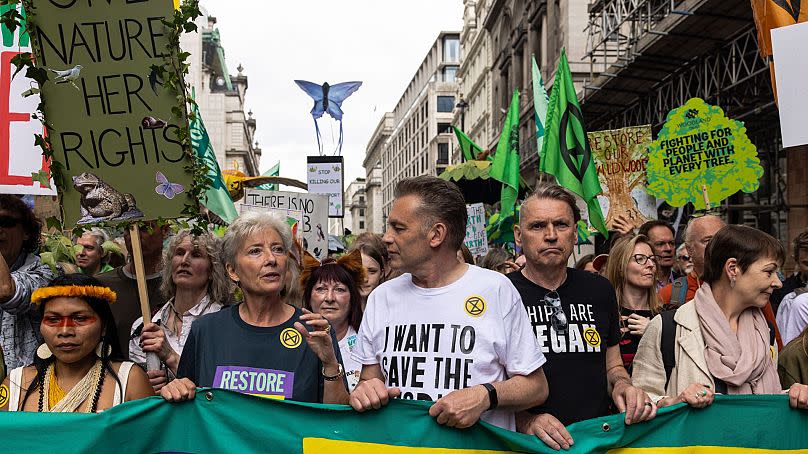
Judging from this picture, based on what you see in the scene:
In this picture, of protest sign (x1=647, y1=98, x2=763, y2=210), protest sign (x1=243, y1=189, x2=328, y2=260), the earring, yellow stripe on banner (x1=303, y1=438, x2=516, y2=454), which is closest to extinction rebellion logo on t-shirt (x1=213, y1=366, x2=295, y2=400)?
yellow stripe on banner (x1=303, y1=438, x2=516, y2=454)

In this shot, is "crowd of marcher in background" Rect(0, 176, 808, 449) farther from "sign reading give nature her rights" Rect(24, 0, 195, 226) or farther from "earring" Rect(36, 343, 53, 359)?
"sign reading give nature her rights" Rect(24, 0, 195, 226)

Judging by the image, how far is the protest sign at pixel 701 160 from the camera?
6.98m

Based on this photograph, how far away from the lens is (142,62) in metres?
3.72

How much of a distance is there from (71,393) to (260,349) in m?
0.72

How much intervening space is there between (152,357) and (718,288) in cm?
231

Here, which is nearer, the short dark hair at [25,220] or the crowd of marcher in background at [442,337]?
the crowd of marcher in background at [442,337]

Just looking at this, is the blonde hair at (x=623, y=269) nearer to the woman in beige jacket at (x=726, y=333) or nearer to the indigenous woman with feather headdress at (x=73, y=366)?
the woman in beige jacket at (x=726, y=333)

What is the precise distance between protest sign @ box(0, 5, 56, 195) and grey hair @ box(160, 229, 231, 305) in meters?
0.81

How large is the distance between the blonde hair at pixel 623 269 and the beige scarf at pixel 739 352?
1436 mm

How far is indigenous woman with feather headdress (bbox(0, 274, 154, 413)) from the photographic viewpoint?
3199 millimetres

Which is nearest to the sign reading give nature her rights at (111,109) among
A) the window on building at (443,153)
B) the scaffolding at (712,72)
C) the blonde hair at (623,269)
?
the blonde hair at (623,269)

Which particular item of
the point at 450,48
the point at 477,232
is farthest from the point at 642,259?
the point at 450,48

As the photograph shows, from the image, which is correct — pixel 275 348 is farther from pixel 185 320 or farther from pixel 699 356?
pixel 699 356

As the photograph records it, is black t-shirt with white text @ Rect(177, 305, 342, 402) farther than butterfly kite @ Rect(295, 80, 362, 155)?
No
